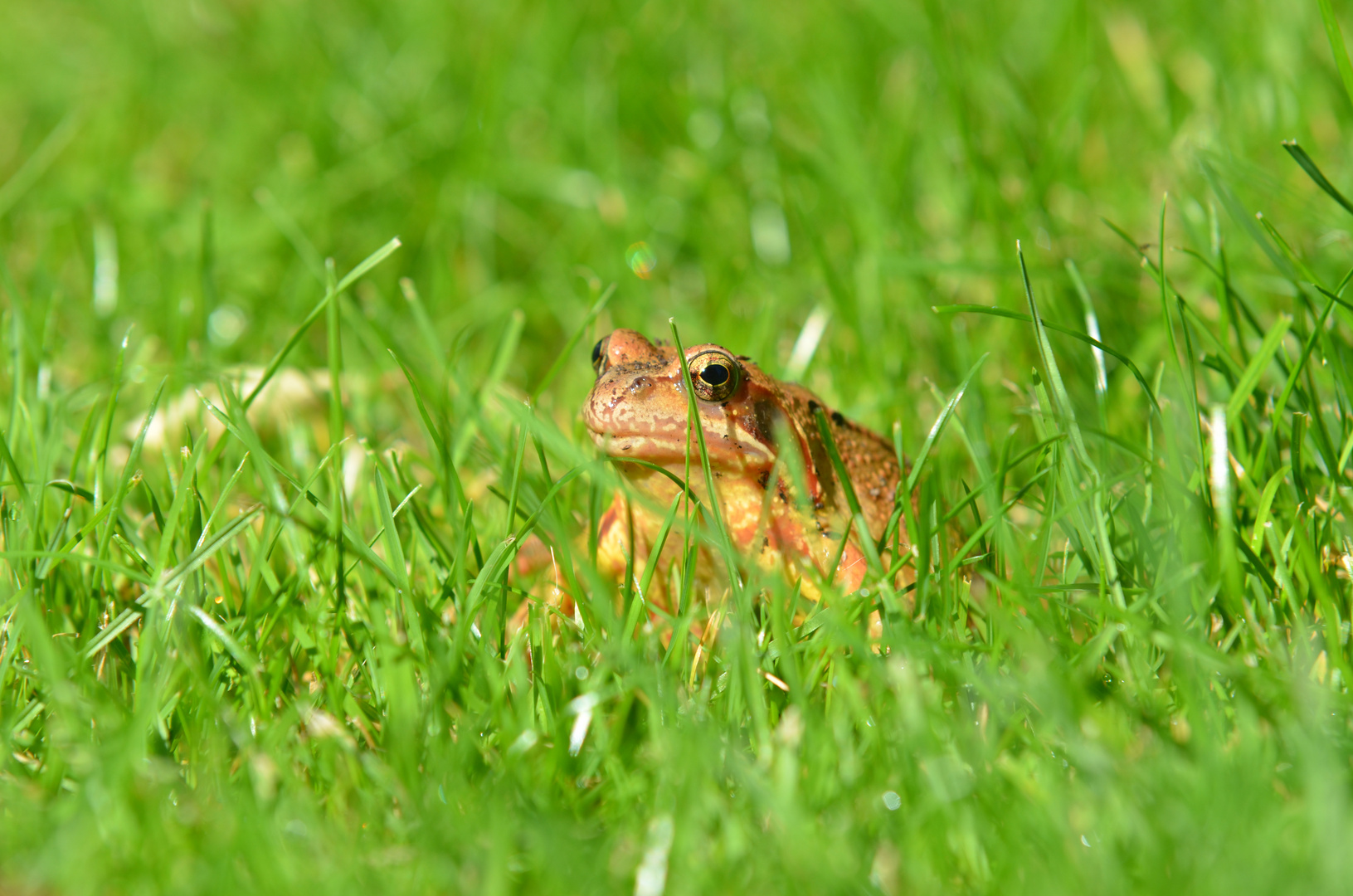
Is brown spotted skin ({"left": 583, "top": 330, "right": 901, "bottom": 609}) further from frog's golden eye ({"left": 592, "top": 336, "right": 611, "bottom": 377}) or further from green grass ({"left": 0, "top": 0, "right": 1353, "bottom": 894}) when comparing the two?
green grass ({"left": 0, "top": 0, "right": 1353, "bottom": 894})

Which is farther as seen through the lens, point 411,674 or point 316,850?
point 411,674

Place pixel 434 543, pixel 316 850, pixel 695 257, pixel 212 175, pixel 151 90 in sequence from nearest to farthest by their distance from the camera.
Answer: pixel 316 850, pixel 434 543, pixel 695 257, pixel 212 175, pixel 151 90

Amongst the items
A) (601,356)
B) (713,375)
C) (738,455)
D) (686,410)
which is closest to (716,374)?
(713,375)

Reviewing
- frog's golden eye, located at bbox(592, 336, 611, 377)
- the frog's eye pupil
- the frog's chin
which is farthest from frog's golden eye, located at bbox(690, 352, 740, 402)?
frog's golden eye, located at bbox(592, 336, 611, 377)

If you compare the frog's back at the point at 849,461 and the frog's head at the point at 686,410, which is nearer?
the frog's head at the point at 686,410

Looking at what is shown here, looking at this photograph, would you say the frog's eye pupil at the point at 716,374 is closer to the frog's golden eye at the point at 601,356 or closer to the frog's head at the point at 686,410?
the frog's head at the point at 686,410

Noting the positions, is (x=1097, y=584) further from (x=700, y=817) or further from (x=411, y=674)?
(x=411, y=674)

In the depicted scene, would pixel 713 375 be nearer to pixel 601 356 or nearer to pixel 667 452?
pixel 667 452

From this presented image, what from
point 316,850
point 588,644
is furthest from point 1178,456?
point 316,850

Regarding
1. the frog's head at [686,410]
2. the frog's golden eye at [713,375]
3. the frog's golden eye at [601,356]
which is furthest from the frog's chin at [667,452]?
the frog's golden eye at [601,356]
